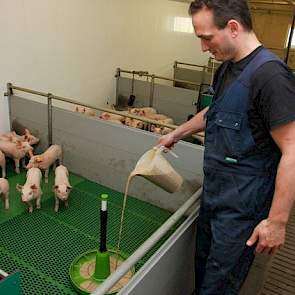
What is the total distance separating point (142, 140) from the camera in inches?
107

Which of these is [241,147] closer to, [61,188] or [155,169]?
[155,169]

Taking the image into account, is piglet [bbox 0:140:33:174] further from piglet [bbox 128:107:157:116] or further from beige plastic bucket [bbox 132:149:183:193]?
beige plastic bucket [bbox 132:149:183:193]

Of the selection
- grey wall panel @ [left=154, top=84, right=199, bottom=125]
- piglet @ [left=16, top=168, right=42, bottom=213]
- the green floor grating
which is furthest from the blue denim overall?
grey wall panel @ [left=154, top=84, right=199, bottom=125]

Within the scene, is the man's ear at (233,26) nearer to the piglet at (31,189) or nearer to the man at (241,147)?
the man at (241,147)

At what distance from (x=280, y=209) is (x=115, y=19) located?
4.04 metres

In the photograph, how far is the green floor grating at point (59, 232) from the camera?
2.03 metres

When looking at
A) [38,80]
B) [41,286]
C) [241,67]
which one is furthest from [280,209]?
[38,80]

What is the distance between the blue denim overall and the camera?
1262 mm

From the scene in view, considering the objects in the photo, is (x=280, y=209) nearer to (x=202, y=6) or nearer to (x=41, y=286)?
(x=202, y=6)

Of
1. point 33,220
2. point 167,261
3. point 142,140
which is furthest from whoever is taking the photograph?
point 142,140

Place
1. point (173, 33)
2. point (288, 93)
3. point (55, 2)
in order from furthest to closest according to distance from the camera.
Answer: point (173, 33)
point (55, 2)
point (288, 93)

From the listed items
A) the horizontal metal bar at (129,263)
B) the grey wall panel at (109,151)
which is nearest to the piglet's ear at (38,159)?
the grey wall panel at (109,151)

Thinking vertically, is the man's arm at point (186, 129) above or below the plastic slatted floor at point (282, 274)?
above

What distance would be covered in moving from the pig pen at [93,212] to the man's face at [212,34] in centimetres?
71
